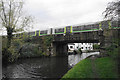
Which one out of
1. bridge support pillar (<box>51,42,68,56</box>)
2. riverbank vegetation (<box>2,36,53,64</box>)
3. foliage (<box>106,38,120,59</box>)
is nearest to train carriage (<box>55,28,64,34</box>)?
riverbank vegetation (<box>2,36,53,64</box>)

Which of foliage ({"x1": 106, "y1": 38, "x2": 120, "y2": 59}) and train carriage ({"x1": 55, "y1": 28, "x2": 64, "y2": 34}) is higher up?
train carriage ({"x1": 55, "y1": 28, "x2": 64, "y2": 34})

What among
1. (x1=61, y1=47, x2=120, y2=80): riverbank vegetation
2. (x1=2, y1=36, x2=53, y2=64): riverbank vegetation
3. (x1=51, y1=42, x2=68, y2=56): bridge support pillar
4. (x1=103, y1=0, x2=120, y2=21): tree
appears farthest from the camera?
(x1=51, y1=42, x2=68, y2=56): bridge support pillar

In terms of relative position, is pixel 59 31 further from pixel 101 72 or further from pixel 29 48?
pixel 101 72

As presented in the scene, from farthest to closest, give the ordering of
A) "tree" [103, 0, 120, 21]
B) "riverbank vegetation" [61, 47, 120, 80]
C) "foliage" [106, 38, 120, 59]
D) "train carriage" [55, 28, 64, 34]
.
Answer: "train carriage" [55, 28, 64, 34] < "tree" [103, 0, 120, 21] < "foliage" [106, 38, 120, 59] < "riverbank vegetation" [61, 47, 120, 80]

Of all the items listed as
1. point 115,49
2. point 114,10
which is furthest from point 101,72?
point 114,10

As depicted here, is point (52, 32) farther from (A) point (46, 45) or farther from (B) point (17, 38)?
(B) point (17, 38)

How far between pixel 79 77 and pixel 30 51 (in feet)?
75.9

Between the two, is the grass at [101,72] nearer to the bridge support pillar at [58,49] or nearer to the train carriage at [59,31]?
the train carriage at [59,31]

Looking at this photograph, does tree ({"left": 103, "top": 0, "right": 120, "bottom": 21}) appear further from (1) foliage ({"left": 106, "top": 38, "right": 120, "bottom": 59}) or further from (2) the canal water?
(2) the canal water

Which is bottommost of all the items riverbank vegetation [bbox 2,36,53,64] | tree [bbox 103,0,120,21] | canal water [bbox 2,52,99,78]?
canal water [bbox 2,52,99,78]

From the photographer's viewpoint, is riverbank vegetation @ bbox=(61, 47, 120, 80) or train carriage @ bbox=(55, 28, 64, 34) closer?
riverbank vegetation @ bbox=(61, 47, 120, 80)

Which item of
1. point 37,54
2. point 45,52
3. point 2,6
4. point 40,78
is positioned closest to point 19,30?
point 2,6

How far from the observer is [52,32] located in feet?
105

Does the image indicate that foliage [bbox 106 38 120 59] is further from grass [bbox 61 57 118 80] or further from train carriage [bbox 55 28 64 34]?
train carriage [bbox 55 28 64 34]
